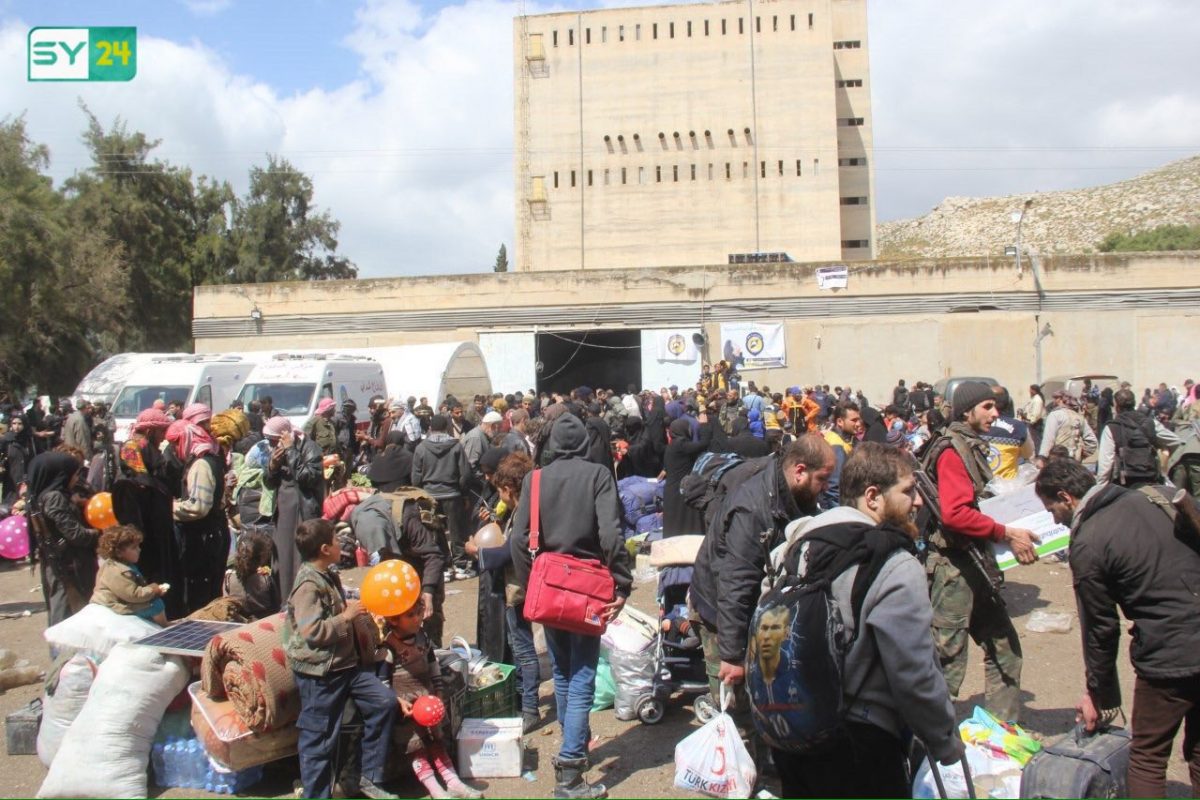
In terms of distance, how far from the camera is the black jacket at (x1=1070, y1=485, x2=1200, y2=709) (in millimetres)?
3633

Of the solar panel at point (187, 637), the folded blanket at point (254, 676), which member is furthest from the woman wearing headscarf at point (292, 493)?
the folded blanket at point (254, 676)

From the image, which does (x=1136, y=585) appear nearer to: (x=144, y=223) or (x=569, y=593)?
(x=569, y=593)

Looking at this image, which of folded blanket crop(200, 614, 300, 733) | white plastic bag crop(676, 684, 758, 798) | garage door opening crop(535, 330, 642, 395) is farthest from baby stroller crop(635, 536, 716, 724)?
garage door opening crop(535, 330, 642, 395)

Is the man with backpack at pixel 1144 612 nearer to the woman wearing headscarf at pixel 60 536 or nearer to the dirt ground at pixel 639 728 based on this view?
the dirt ground at pixel 639 728

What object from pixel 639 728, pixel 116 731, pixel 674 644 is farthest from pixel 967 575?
pixel 116 731

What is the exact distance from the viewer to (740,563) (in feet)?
13.2

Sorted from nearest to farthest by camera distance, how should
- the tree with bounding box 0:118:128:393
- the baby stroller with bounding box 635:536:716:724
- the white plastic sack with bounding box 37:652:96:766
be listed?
the white plastic sack with bounding box 37:652:96:766, the baby stroller with bounding box 635:536:716:724, the tree with bounding box 0:118:128:393

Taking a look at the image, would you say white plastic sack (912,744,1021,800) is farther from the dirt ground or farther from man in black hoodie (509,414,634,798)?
man in black hoodie (509,414,634,798)

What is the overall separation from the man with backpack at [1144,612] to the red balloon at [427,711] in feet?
9.68

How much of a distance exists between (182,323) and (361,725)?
44095 millimetres

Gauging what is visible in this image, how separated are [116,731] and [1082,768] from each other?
445 cm

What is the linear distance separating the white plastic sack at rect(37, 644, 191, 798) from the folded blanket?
0.99 ft

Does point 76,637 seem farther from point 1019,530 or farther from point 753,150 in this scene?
point 753,150

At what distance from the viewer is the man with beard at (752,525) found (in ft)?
13.0
